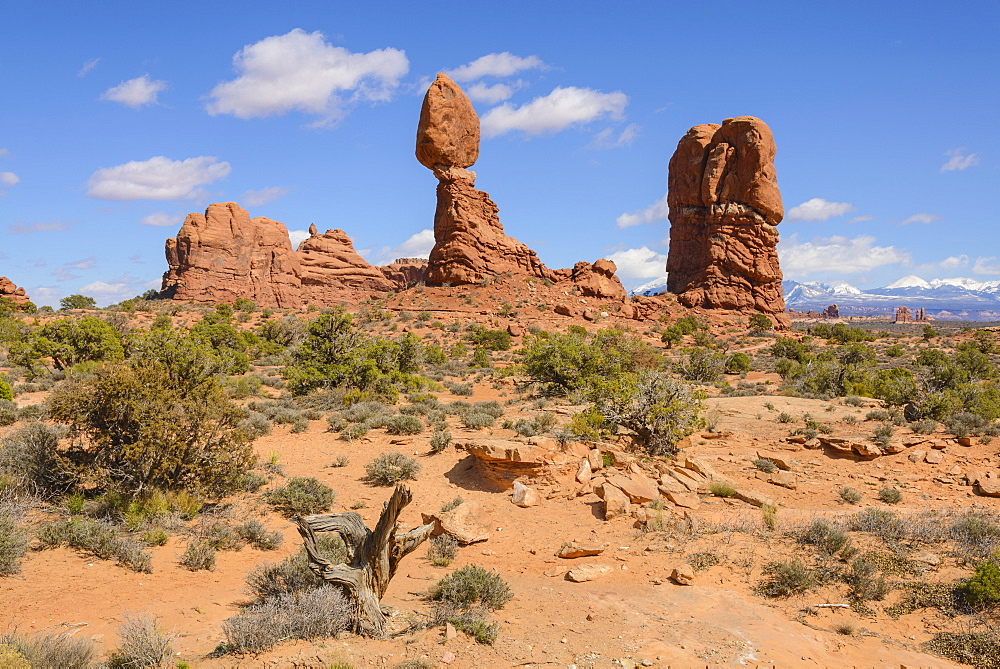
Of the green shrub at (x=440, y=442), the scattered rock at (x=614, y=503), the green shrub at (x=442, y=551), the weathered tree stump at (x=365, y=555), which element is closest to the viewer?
the weathered tree stump at (x=365, y=555)

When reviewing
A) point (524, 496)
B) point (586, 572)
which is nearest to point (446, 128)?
point (524, 496)

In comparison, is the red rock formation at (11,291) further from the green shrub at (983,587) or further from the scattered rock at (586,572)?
the green shrub at (983,587)

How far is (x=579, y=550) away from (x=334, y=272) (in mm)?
65704

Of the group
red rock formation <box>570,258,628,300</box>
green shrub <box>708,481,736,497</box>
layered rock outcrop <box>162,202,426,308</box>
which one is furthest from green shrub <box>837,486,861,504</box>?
layered rock outcrop <box>162,202,426,308</box>

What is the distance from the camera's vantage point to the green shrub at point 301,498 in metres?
8.66

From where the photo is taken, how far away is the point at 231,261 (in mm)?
60125

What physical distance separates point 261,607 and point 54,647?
4.83ft

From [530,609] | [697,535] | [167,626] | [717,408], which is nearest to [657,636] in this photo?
[530,609]

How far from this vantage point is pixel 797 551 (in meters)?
6.80

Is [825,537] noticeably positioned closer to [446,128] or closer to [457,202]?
[457,202]

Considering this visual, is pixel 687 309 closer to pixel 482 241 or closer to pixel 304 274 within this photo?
pixel 482 241

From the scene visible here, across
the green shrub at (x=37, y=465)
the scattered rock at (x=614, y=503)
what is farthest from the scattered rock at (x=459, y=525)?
the green shrub at (x=37, y=465)

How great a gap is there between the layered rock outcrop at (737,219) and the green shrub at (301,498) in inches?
1618

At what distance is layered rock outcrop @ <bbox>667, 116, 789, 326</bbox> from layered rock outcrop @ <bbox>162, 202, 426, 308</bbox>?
28.5m
